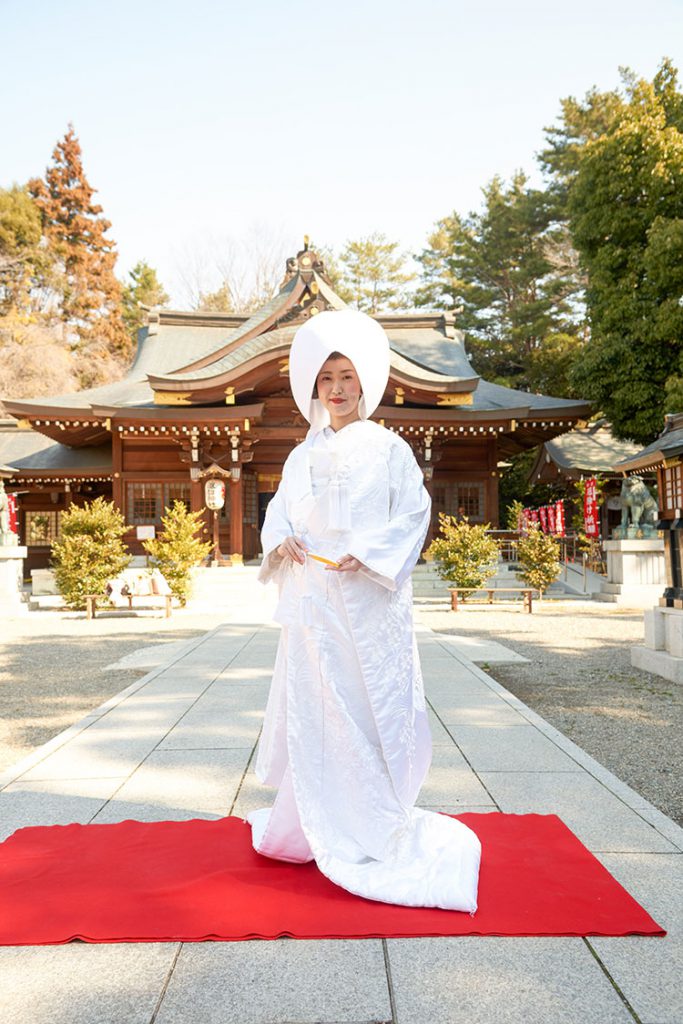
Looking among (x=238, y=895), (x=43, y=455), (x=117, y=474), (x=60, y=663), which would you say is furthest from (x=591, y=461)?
(x=238, y=895)

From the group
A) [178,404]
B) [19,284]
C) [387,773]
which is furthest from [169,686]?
[19,284]

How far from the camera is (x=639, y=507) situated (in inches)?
513

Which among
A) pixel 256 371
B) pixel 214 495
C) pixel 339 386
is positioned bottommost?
pixel 339 386

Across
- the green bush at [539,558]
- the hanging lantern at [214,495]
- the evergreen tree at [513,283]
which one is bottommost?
the green bush at [539,558]

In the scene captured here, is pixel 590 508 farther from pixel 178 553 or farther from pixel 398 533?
pixel 398 533

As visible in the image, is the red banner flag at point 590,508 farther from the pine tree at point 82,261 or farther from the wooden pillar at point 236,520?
the pine tree at point 82,261

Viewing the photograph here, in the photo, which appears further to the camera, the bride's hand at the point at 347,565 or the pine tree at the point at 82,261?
the pine tree at the point at 82,261

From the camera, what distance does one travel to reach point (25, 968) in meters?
1.78

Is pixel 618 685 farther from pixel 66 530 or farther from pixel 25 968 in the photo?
pixel 66 530

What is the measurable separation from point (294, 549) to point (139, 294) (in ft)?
126

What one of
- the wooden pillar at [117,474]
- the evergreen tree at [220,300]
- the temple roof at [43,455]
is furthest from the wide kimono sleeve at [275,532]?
the evergreen tree at [220,300]

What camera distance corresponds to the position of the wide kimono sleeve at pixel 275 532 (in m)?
Answer: 2.45

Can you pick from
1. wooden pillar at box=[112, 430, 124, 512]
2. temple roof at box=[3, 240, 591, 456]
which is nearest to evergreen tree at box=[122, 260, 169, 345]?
temple roof at box=[3, 240, 591, 456]

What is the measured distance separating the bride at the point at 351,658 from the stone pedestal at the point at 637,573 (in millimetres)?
11304
